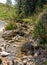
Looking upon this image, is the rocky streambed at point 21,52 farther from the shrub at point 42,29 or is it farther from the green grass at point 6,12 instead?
the green grass at point 6,12

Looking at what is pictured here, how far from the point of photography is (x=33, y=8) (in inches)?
919

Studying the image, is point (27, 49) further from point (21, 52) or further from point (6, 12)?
point (6, 12)

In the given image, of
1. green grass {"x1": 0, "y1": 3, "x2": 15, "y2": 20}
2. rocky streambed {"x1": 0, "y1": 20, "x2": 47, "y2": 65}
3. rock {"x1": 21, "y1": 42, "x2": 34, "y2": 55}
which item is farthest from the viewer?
green grass {"x1": 0, "y1": 3, "x2": 15, "y2": 20}

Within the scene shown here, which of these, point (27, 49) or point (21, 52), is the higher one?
point (27, 49)

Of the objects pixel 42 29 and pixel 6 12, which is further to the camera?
pixel 6 12

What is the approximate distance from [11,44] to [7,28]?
467 cm

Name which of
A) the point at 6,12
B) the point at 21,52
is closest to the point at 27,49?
the point at 21,52

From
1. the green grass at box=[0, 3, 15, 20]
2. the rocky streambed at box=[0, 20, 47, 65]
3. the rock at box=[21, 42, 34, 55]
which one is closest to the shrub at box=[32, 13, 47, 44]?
the rocky streambed at box=[0, 20, 47, 65]

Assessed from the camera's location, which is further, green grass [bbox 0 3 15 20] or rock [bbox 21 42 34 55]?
green grass [bbox 0 3 15 20]

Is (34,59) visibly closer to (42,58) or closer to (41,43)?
(42,58)

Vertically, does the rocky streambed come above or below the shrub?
below

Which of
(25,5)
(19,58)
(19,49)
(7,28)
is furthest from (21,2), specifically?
(19,58)

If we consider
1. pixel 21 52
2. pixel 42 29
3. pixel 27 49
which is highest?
pixel 42 29

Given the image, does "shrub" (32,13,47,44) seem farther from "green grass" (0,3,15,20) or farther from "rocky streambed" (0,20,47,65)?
"green grass" (0,3,15,20)
